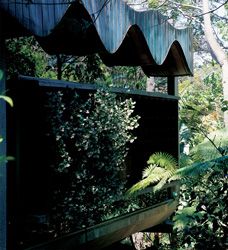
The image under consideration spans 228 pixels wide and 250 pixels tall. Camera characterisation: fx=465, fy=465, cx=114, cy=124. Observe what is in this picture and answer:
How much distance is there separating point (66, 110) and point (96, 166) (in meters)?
0.74

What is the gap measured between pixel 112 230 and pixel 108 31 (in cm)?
247

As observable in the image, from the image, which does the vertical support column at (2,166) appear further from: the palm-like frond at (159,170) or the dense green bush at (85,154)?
the palm-like frond at (159,170)

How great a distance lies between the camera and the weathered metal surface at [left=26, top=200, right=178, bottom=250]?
4.88m

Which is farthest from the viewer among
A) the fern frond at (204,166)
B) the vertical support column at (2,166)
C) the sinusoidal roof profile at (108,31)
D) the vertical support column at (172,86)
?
the vertical support column at (172,86)

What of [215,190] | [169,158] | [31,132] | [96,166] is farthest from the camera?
[169,158]

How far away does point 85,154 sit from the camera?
498 cm

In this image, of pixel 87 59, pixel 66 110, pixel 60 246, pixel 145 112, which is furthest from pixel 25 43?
pixel 60 246

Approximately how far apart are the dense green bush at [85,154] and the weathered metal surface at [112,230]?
0.47 feet

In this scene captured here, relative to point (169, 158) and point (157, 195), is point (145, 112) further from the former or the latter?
point (157, 195)

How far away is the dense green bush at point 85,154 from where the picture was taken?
15.5 ft

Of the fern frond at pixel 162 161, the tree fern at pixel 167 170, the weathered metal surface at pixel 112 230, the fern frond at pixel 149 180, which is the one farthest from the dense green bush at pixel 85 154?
the fern frond at pixel 162 161

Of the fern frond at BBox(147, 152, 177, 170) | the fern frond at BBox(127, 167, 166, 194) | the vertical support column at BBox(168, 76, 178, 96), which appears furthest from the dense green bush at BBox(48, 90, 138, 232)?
the vertical support column at BBox(168, 76, 178, 96)

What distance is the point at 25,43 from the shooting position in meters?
7.19

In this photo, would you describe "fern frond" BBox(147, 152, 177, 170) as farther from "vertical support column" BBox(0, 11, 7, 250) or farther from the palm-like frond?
"vertical support column" BBox(0, 11, 7, 250)
